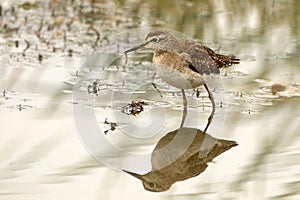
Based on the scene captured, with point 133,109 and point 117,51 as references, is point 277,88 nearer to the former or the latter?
point 133,109

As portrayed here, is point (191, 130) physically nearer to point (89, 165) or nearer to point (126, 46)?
point (89, 165)

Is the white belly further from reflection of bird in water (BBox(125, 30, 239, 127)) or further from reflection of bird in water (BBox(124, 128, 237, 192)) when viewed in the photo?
reflection of bird in water (BBox(124, 128, 237, 192))

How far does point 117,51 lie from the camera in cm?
944

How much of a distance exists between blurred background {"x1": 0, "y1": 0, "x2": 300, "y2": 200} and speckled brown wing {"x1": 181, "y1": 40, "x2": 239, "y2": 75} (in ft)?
1.26

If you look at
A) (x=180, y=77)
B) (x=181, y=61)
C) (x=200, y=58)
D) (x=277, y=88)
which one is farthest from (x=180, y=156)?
(x=277, y=88)

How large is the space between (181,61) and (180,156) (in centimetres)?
129

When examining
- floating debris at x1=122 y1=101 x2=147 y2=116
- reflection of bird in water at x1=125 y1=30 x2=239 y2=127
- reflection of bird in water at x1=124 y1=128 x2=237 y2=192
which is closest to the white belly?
reflection of bird in water at x1=125 y1=30 x2=239 y2=127

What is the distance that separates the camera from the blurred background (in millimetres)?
5613

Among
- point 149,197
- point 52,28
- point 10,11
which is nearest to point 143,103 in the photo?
point 149,197

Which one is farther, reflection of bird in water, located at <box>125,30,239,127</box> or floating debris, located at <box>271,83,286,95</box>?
floating debris, located at <box>271,83,286,95</box>

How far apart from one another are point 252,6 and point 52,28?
2.82 metres

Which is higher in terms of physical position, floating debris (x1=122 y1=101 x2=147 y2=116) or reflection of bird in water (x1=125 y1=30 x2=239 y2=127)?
reflection of bird in water (x1=125 y1=30 x2=239 y2=127)

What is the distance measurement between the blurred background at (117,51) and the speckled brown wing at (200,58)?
1.26ft

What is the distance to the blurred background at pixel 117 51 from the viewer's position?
18.4 ft
